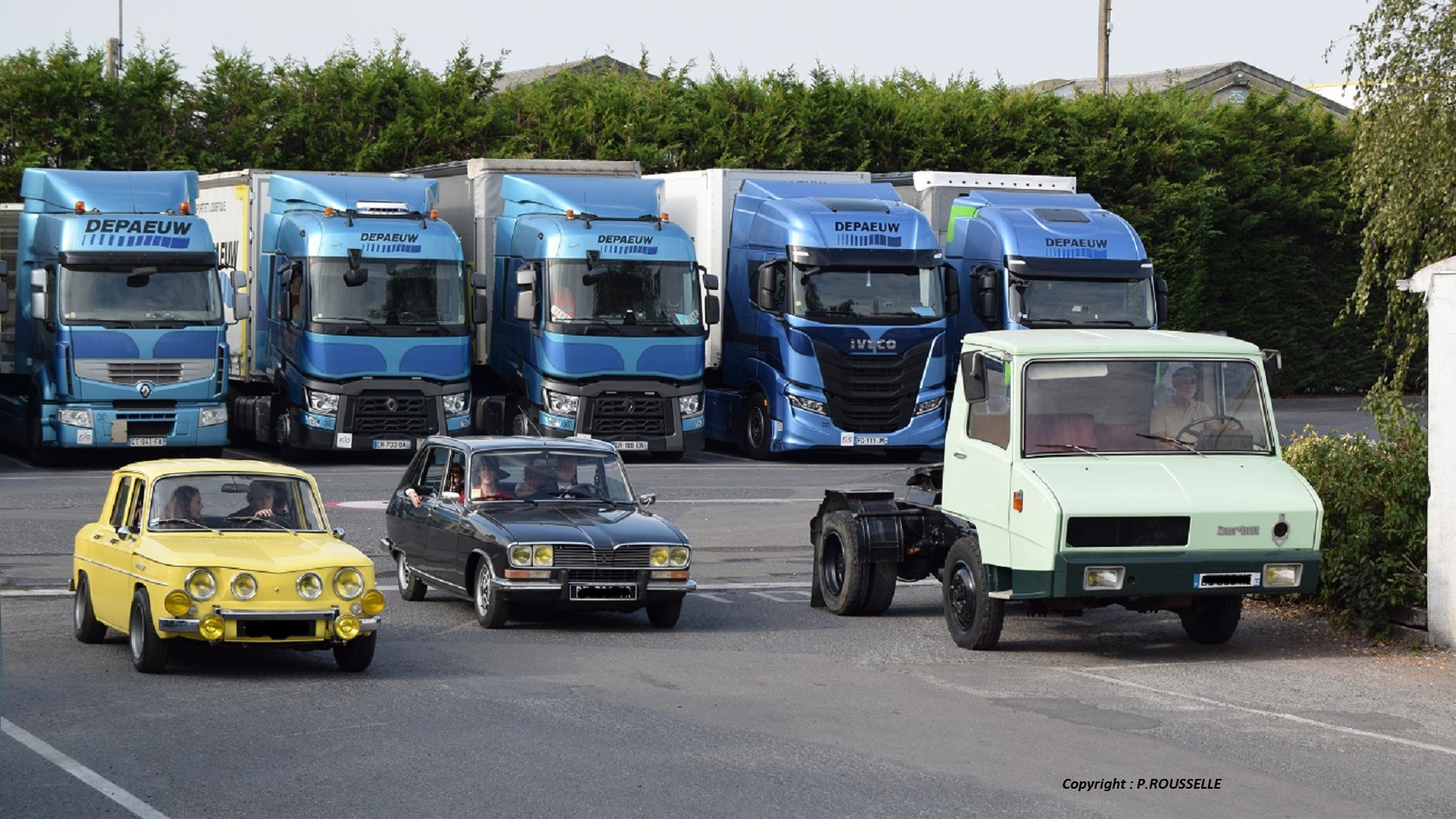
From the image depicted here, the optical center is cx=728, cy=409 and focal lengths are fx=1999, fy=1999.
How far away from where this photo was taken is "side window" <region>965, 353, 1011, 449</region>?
45.3ft

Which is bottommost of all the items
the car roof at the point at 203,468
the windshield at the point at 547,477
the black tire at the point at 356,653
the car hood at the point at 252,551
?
the black tire at the point at 356,653

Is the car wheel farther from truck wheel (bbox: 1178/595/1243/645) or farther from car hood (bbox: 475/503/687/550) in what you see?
truck wheel (bbox: 1178/595/1243/645)

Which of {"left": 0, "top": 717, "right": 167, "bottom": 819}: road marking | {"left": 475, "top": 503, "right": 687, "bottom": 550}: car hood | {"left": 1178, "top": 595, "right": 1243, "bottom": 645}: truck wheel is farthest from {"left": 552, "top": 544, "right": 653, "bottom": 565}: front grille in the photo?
{"left": 0, "top": 717, "right": 167, "bottom": 819}: road marking

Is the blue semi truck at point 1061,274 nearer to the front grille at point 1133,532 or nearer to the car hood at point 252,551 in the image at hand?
the front grille at point 1133,532

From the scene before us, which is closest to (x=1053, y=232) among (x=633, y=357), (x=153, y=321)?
(x=633, y=357)

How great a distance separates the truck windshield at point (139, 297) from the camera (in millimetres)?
26812

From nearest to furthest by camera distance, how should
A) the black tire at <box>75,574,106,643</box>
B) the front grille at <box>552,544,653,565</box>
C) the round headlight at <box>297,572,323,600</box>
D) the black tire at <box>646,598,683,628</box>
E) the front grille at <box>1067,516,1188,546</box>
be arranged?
1. the round headlight at <box>297,572,323,600</box>
2. the front grille at <box>1067,516,1188,546</box>
3. the black tire at <box>75,574,106,643</box>
4. the front grille at <box>552,544,653,565</box>
5. the black tire at <box>646,598,683,628</box>

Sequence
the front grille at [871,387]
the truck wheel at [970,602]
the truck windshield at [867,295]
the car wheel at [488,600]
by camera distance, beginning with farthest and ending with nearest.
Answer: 1. the front grille at [871,387]
2. the truck windshield at [867,295]
3. the car wheel at [488,600]
4. the truck wheel at [970,602]

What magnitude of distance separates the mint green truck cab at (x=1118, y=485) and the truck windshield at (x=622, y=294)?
14.2 meters

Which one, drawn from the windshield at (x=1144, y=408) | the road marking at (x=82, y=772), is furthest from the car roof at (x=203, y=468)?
the windshield at (x=1144, y=408)

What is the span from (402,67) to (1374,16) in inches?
889

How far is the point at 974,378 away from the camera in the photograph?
46.1 feet

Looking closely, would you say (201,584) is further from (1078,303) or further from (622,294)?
(1078,303)

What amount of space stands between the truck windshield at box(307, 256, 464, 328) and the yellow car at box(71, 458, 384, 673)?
14347 mm
